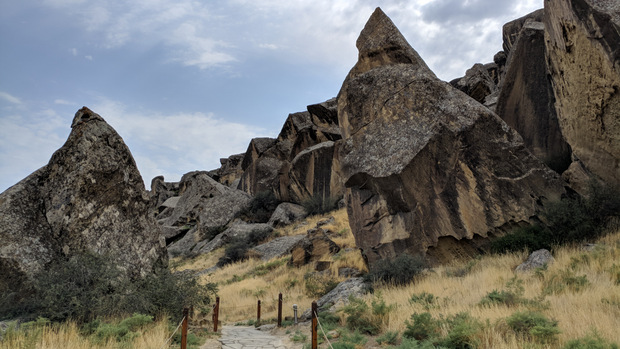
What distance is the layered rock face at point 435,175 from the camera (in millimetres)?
12328

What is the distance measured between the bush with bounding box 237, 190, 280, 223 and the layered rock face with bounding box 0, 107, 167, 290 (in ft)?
75.6

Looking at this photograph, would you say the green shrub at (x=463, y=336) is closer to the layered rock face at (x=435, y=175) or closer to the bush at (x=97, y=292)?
the bush at (x=97, y=292)

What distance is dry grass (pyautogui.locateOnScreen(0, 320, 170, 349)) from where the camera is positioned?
5.35 m

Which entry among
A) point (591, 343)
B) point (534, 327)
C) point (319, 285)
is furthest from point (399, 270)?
point (591, 343)

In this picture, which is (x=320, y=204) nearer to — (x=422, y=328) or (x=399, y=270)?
(x=399, y=270)

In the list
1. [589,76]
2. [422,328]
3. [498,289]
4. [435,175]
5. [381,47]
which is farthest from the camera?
[381,47]

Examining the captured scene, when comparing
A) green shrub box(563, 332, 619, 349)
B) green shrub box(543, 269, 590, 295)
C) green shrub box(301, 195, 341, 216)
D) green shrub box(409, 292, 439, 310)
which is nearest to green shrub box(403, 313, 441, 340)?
green shrub box(409, 292, 439, 310)

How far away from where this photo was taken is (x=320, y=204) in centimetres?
3116

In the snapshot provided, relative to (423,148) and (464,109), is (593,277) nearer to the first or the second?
(423,148)

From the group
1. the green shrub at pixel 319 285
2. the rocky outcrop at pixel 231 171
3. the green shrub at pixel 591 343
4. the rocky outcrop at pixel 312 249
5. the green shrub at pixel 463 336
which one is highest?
the rocky outcrop at pixel 231 171

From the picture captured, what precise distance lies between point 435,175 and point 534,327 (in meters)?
8.08

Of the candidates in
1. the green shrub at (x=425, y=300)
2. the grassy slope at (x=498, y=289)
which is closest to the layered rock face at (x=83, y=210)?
the grassy slope at (x=498, y=289)

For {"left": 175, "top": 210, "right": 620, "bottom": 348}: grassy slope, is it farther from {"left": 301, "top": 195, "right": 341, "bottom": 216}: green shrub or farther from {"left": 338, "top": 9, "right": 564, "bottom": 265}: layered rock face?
{"left": 301, "top": 195, "right": 341, "bottom": 216}: green shrub

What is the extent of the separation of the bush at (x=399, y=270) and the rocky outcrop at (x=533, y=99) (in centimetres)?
763
